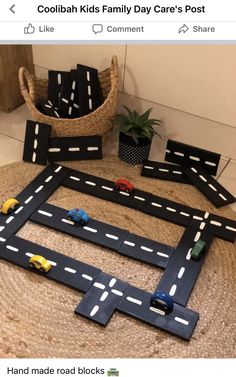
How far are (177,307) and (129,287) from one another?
0.53 feet

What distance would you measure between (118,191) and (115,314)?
53 centimetres

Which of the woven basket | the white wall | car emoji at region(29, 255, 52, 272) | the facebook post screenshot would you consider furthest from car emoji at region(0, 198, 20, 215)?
the white wall

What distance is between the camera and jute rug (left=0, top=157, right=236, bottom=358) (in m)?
1.20

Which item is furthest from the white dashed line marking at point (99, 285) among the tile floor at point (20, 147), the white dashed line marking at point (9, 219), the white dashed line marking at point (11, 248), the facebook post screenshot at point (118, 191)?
the tile floor at point (20, 147)

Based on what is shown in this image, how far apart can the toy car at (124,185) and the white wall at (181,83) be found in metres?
0.42

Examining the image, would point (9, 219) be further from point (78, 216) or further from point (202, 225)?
point (202, 225)

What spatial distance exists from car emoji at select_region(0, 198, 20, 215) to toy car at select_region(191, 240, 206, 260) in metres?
0.66

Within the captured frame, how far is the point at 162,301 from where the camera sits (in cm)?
127

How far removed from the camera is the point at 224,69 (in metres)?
1.69

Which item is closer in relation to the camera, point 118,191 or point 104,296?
point 104,296
